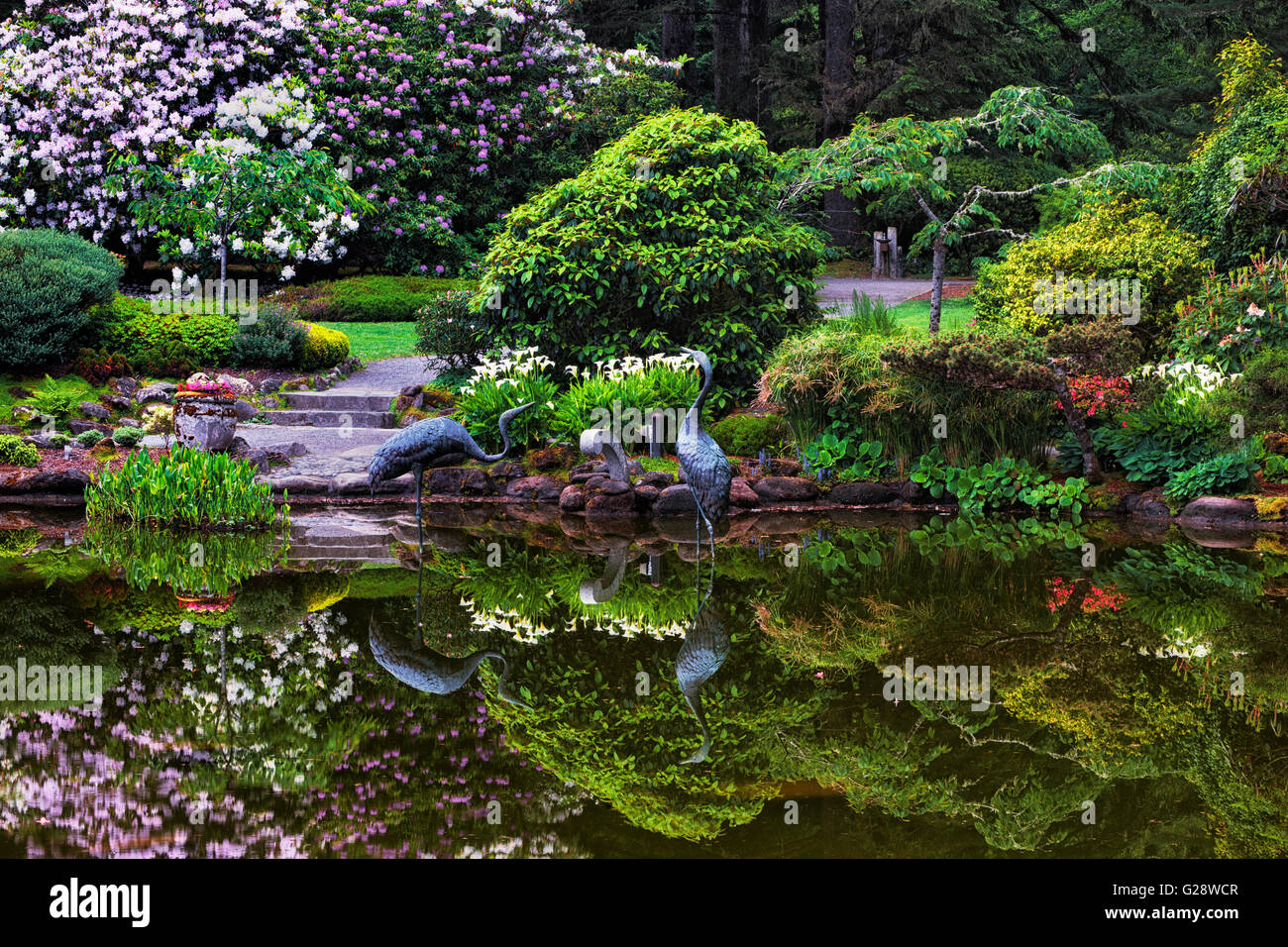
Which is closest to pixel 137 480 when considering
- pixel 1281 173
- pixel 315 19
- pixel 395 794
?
pixel 395 794

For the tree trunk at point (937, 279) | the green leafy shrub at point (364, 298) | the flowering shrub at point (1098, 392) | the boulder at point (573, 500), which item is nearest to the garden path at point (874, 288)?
the green leafy shrub at point (364, 298)

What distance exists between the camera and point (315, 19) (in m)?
25.1

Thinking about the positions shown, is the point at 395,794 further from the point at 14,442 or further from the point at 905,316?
the point at 905,316

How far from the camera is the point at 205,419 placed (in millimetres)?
12953

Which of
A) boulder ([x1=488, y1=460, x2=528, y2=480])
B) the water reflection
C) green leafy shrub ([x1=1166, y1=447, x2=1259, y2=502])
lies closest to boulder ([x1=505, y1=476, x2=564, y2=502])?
boulder ([x1=488, y1=460, x2=528, y2=480])

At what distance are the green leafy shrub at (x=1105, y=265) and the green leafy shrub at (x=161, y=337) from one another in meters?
10.4

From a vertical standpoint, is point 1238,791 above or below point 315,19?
below

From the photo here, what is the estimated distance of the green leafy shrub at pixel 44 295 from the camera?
53.0ft

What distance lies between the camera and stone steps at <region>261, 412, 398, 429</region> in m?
15.5

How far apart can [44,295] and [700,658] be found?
42.1 ft

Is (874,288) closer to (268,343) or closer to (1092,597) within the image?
(268,343)

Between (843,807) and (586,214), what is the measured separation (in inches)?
427

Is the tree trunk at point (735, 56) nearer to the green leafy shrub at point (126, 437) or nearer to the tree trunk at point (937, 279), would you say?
the tree trunk at point (937, 279)

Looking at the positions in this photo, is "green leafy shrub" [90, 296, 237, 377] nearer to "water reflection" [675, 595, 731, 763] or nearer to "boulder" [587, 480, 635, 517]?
"boulder" [587, 480, 635, 517]
